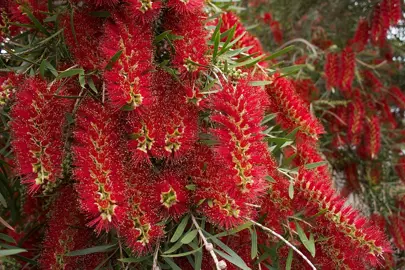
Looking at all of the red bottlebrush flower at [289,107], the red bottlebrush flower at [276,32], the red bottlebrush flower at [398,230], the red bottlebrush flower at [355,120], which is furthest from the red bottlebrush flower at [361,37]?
the red bottlebrush flower at [289,107]

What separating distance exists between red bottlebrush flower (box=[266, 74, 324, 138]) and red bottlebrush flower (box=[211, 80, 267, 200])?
17 centimetres

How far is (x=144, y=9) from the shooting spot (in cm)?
72

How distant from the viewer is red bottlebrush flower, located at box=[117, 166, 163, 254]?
0.72 m

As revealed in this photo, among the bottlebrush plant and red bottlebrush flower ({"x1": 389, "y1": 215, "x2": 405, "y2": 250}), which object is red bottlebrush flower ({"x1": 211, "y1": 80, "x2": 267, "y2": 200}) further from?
red bottlebrush flower ({"x1": 389, "y1": 215, "x2": 405, "y2": 250})

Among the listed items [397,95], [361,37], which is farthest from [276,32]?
[397,95]

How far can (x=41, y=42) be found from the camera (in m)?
0.86

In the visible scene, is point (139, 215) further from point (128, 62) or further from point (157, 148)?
point (128, 62)

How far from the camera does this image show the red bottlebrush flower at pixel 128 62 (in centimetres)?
70

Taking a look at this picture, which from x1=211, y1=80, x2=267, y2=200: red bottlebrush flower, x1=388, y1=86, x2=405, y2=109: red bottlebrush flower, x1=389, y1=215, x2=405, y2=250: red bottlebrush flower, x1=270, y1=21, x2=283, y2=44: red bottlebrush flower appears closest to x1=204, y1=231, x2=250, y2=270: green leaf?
x1=211, y1=80, x2=267, y2=200: red bottlebrush flower

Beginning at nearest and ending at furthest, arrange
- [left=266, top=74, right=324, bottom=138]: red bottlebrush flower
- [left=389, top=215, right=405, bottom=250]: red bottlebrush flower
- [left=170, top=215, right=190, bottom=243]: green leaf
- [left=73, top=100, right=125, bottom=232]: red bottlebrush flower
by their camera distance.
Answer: [left=73, top=100, right=125, bottom=232]: red bottlebrush flower → [left=170, top=215, right=190, bottom=243]: green leaf → [left=266, top=74, right=324, bottom=138]: red bottlebrush flower → [left=389, top=215, right=405, bottom=250]: red bottlebrush flower

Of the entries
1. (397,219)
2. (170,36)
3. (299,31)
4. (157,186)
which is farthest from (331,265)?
(299,31)

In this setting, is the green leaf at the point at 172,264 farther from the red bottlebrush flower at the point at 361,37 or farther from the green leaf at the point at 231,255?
the red bottlebrush flower at the point at 361,37

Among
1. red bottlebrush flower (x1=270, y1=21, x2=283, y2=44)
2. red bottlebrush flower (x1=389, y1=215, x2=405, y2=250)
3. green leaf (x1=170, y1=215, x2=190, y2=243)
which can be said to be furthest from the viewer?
red bottlebrush flower (x1=270, y1=21, x2=283, y2=44)

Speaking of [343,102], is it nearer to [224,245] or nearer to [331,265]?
[331,265]
